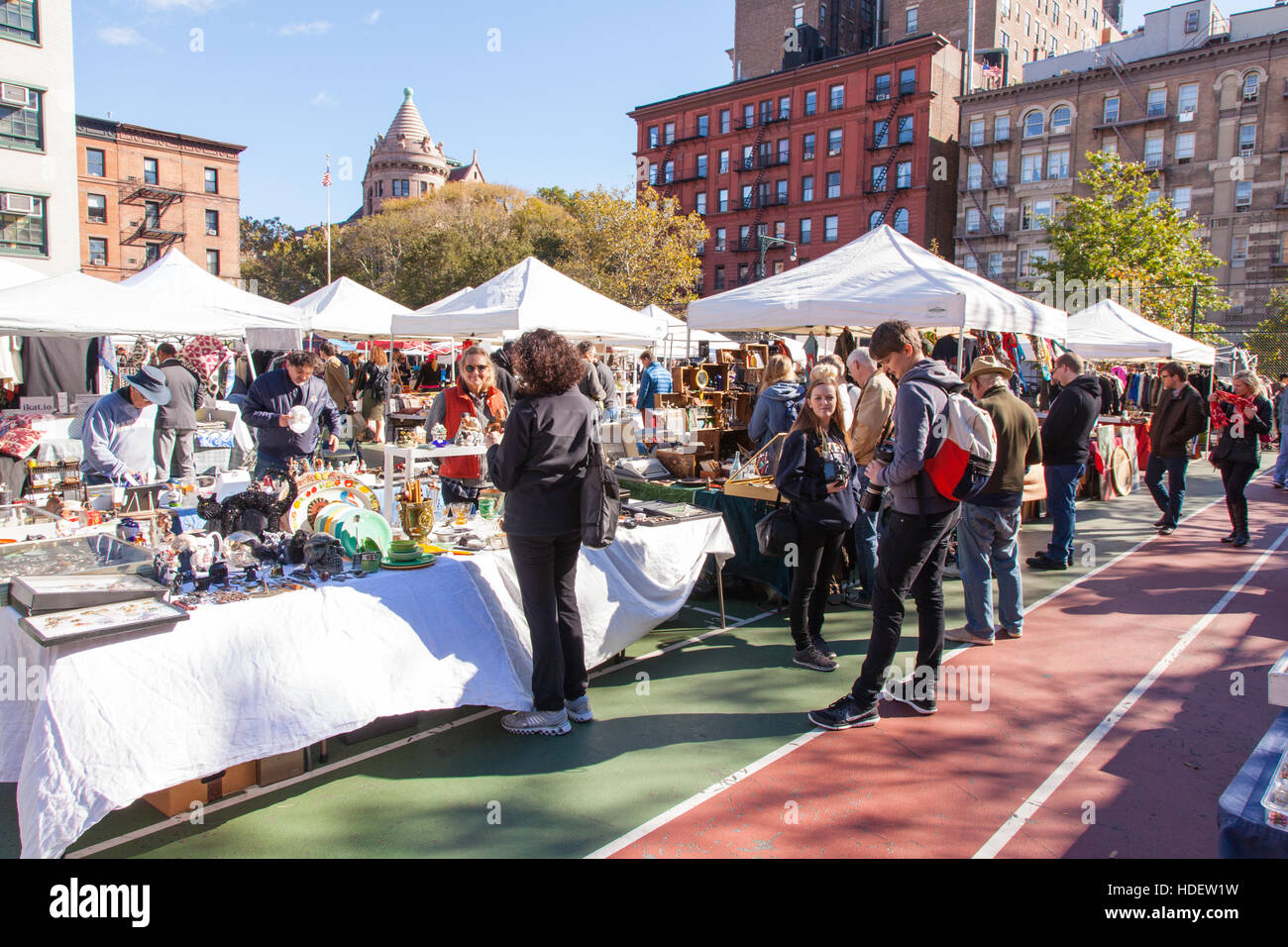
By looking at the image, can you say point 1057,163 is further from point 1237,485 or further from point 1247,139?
point 1237,485

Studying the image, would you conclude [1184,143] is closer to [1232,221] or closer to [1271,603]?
[1232,221]

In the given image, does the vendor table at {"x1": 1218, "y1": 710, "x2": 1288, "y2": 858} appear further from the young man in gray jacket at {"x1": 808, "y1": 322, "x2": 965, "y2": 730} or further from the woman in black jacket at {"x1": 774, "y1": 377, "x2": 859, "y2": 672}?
the woman in black jacket at {"x1": 774, "y1": 377, "x2": 859, "y2": 672}

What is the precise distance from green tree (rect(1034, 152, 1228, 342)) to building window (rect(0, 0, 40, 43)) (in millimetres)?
32821

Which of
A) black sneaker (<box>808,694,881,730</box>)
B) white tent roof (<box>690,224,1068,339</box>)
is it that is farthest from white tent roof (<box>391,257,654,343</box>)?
black sneaker (<box>808,694,881,730</box>)

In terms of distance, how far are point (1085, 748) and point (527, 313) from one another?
6.55 meters

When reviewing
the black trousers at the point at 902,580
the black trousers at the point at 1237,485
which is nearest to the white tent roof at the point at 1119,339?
the black trousers at the point at 1237,485

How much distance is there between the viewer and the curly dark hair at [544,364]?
11.7ft

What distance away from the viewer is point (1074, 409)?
729cm

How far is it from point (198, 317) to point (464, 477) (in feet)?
17.5

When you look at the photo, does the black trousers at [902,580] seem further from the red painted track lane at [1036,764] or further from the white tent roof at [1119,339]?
the white tent roof at [1119,339]

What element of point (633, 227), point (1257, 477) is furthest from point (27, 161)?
point (1257, 477)

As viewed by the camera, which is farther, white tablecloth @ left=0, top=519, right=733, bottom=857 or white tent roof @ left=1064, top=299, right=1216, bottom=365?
white tent roof @ left=1064, top=299, right=1216, bottom=365

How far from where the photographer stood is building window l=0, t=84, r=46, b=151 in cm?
2362

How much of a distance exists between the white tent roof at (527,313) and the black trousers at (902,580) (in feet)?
18.1
